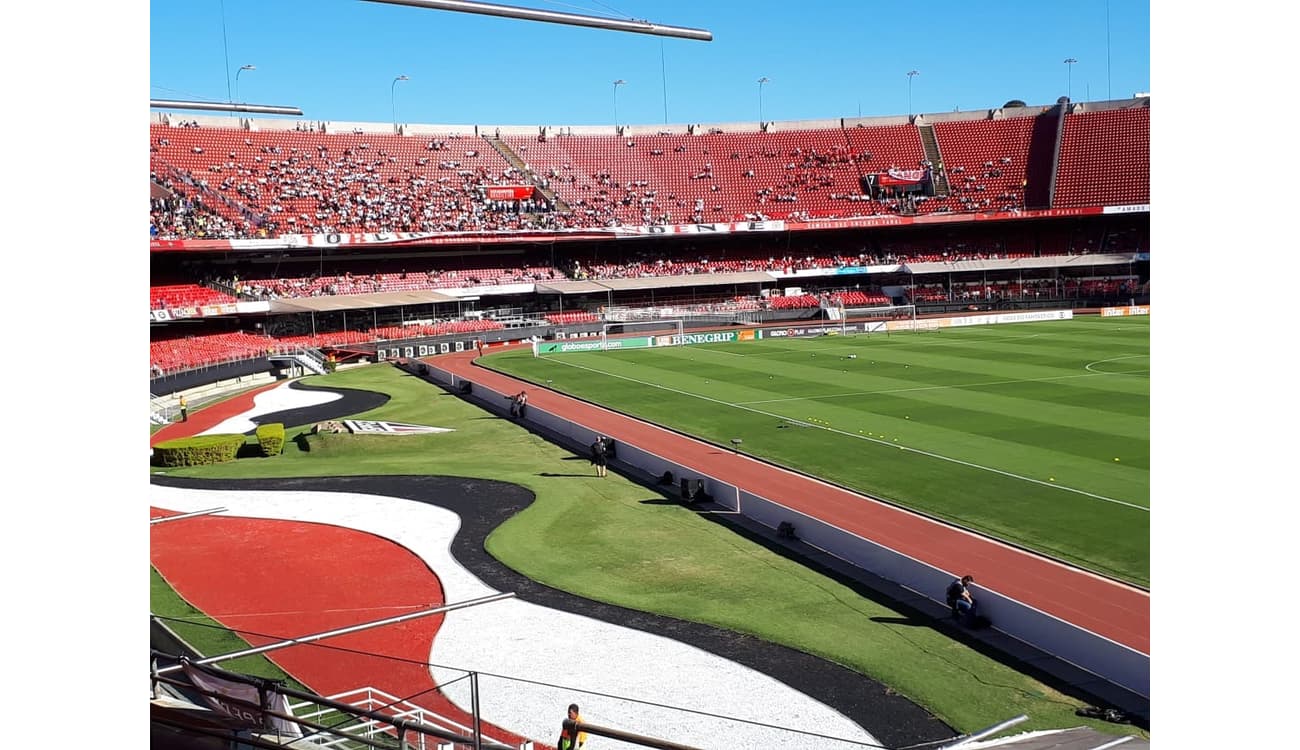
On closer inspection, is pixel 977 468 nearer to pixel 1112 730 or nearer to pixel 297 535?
pixel 1112 730

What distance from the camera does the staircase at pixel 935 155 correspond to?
86.8 metres

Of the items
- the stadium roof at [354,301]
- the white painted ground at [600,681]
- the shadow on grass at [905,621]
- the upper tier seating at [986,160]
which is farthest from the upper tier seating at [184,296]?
the upper tier seating at [986,160]

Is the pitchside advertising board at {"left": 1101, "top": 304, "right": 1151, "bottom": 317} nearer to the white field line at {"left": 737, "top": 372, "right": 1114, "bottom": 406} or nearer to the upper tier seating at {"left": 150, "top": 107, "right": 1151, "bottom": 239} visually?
the upper tier seating at {"left": 150, "top": 107, "right": 1151, "bottom": 239}

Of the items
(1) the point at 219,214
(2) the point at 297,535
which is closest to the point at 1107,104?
(1) the point at 219,214

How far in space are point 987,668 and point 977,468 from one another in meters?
12.1

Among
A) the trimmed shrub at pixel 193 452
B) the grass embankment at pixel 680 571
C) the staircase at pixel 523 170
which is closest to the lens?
the grass embankment at pixel 680 571

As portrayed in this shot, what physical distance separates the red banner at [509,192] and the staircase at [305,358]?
25362 mm

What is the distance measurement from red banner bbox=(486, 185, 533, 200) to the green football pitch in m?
21.5

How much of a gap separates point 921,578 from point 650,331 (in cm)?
5335

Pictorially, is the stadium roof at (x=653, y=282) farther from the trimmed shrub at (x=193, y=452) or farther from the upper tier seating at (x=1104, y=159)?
the trimmed shrub at (x=193, y=452)

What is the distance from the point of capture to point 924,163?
8831cm

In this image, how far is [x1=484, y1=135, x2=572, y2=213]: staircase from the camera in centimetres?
8119

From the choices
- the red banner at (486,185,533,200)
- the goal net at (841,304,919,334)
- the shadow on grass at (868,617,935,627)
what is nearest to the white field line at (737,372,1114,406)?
the shadow on grass at (868,617,935,627)
